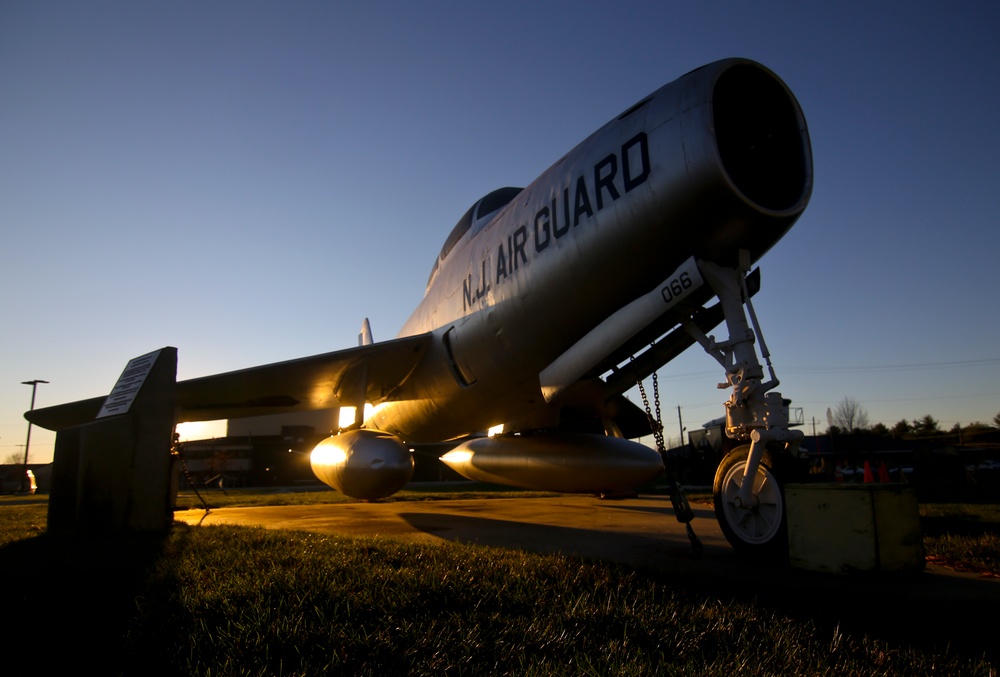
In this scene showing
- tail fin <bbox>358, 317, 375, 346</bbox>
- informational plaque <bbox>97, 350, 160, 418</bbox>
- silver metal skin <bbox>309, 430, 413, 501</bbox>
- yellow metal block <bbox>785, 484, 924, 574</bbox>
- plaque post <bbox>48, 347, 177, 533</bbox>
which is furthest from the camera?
tail fin <bbox>358, 317, 375, 346</bbox>

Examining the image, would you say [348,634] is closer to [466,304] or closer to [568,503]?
[466,304]

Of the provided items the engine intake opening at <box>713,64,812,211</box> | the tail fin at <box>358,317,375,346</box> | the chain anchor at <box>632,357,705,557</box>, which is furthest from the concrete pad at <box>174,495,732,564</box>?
the tail fin at <box>358,317,375,346</box>

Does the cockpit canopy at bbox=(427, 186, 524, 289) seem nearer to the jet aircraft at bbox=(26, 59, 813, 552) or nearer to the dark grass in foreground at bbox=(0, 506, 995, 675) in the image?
the jet aircraft at bbox=(26, 59, 813, 552)

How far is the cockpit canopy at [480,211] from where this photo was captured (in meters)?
8.43

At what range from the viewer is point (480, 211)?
8531 mm

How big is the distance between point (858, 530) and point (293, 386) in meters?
7.67

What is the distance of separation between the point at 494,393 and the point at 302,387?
3458 millimetres

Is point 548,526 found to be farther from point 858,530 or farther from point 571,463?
point 858,530

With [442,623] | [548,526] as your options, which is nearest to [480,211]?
[548,526]

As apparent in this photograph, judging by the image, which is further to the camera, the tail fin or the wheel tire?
the tail fin

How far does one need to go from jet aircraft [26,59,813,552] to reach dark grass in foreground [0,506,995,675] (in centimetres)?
194

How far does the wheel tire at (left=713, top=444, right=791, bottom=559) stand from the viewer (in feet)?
13.8

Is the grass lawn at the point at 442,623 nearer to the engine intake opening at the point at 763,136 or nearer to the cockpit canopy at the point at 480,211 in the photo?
the engine intake opening at the point at 763,136

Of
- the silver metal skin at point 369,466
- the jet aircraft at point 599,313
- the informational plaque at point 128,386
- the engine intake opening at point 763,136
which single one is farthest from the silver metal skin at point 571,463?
the informational plaque at point 128,386
